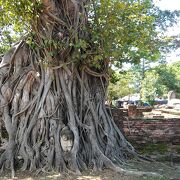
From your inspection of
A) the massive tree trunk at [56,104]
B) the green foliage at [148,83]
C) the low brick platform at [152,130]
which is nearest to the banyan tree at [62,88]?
the massive tree trunk at [56,104]

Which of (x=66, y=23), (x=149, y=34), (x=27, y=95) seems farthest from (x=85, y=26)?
(x=27, y=95)

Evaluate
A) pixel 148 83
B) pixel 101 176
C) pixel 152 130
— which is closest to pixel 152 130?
pixel 152 130

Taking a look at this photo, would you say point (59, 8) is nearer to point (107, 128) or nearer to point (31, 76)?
point (31, 76)

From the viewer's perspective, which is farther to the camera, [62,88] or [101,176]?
[62,88]

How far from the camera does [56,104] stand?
620 centimetres

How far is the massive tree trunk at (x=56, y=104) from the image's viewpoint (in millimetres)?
5773

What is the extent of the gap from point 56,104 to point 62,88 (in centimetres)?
37

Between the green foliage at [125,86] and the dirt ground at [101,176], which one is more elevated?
the green foliage at [125,86]

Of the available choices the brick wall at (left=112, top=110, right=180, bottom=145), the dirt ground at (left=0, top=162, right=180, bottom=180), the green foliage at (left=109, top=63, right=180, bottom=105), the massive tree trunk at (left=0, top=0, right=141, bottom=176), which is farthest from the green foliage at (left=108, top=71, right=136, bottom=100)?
the dirt ground at (left=0, top=162, right=180, bottom=180)

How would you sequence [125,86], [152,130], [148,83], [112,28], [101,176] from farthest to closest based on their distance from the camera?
[125,86] < [148,83] < [152,130] < [112,28] < [101,176]

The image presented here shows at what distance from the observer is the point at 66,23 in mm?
6484

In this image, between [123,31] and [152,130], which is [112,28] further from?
[152,130]

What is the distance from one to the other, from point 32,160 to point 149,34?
11.4 feet

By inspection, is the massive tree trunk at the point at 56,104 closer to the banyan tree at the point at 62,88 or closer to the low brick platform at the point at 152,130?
the banyan tree at the point at 62,88
